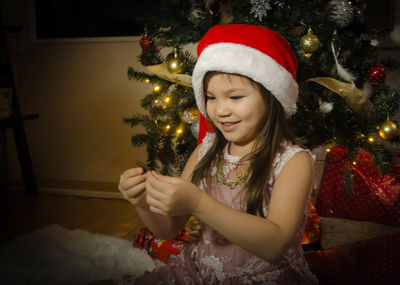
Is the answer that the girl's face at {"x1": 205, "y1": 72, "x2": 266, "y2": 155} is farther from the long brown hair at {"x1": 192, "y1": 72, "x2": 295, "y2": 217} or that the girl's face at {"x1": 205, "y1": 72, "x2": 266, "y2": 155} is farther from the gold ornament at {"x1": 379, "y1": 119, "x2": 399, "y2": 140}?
the gold ornament at {"x1": 379, "y1": 119, "x2": 399, "y2": 140}

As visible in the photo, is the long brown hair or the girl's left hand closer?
the girl's left hand

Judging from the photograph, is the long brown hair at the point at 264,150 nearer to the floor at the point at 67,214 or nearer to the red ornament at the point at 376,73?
the red ornament at the point at 376,73

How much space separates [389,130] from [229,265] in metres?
0.73

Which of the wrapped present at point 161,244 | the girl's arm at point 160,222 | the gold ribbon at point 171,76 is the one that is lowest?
the wrapped present at point 161,244

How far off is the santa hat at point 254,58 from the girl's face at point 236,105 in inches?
1.1

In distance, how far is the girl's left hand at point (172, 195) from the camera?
0.66 m

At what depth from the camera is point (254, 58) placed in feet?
2.64

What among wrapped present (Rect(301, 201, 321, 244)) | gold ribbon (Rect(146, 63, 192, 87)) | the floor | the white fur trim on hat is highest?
the white fur trim on hat

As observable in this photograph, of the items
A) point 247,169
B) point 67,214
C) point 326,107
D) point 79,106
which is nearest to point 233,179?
point 247,169

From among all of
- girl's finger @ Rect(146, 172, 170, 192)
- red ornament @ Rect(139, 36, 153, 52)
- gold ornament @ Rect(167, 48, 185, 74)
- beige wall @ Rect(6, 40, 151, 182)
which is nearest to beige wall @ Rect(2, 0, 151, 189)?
beige wall @ Rect(6, 40, 151, 182)

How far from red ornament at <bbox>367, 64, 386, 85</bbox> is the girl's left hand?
0.91 meters

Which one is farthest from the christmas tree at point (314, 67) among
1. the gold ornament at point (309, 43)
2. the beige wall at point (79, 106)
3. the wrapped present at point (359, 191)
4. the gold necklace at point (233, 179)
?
the beige wall at point (79, 106)

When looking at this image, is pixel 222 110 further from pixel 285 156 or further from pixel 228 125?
pixel 285 156

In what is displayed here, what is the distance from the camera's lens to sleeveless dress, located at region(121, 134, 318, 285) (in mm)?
811
